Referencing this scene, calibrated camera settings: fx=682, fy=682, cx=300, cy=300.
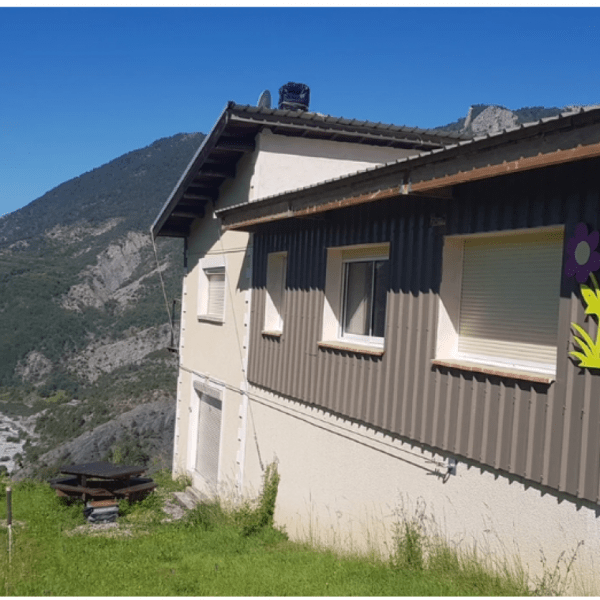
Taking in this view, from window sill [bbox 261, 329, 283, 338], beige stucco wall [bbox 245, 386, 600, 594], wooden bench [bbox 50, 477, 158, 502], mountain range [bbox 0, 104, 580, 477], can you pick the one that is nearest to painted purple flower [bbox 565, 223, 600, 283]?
beige stucco wall [bbox 245, 386, 600, 594]

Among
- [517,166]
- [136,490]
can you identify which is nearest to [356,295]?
[517,166]

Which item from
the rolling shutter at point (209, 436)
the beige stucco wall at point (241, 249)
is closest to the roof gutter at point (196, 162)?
the beige stucco wall at point (241, 249)

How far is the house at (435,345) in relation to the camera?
4.96m

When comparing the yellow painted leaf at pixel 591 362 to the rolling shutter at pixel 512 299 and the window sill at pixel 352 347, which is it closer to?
the rolling shutter at pixel 512 299

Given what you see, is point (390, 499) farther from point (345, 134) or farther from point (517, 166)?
point (345, 134)

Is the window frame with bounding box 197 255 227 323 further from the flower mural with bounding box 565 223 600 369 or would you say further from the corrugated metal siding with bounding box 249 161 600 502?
the flower mural with bounding box 565 223 600 369

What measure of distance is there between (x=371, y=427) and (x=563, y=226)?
3.44m

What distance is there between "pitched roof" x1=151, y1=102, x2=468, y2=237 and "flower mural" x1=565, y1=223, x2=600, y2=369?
6.82 meters

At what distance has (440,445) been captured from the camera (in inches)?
251

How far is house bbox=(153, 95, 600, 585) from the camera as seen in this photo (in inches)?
195

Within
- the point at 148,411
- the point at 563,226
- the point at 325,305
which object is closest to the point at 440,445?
the point at 563,226

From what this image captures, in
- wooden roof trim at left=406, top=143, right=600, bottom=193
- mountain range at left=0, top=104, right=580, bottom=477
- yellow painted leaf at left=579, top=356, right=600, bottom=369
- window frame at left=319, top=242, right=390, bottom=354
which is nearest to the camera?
wooden roof trim at left=406, top=143, right=600, bottom=193

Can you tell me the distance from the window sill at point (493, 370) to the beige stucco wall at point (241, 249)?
5.48 metres

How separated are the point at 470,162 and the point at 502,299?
1.34 metres
